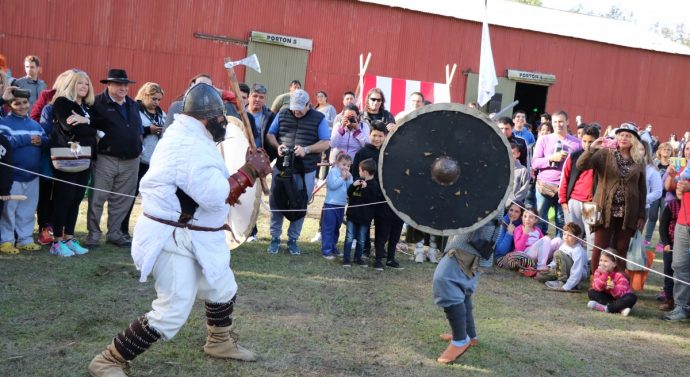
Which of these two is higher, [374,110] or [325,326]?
[374,110]

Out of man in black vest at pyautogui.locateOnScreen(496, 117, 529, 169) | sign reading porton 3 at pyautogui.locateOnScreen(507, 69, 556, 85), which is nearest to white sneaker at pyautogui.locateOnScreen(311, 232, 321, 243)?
man in black vest at pyautogui.locateOnScreen(496, 117, 529, 169)

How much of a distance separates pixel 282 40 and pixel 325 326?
44.1 ft

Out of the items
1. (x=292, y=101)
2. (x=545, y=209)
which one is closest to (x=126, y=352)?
(x=292, y=101)

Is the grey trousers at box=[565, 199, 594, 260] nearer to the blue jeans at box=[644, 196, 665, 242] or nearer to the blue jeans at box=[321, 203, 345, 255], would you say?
the blue jeans at box=[321, 203, 345, 255]

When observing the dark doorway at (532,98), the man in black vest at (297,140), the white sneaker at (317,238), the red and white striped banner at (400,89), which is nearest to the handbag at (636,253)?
the man in black vest at (297,140)

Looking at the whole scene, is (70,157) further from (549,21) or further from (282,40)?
(549,21)

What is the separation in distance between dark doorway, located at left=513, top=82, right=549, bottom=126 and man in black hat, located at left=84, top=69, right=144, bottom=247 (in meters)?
18.0

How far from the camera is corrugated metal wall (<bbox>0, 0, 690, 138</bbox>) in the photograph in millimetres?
15711

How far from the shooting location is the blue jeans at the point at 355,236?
296 inches

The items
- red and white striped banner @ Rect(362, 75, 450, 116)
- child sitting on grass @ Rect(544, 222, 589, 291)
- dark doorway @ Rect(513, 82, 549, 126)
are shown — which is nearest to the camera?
child sitting on grass @ Rect(544, 222, 589, 291)

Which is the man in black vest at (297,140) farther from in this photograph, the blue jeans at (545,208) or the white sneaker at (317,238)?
the blue jeans at (545,208)

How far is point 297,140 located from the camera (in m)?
7.68

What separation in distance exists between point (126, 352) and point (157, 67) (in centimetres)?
1374

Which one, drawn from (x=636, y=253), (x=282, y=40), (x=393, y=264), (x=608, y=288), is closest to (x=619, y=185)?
(x=636, y=253)
